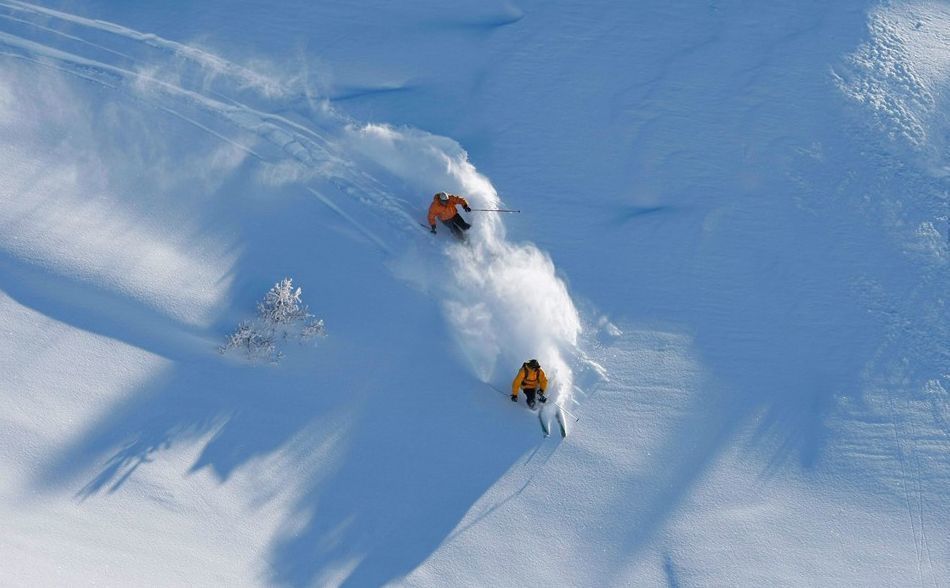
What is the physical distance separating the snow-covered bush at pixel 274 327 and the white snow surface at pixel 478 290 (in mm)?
222

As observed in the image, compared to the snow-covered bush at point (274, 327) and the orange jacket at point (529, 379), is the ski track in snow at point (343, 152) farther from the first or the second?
the snow-covered bush at point (274, 327)

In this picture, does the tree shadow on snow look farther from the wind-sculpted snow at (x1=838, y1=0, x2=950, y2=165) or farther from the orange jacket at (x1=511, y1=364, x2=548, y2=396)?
the wind-sculpted snow at (x1=838, y1=0, x2=950, y2=165)

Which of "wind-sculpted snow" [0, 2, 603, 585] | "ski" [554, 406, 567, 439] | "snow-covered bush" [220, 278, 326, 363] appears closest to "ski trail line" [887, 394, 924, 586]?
"wind-sculpted snow" [0, 2, 603, 585]

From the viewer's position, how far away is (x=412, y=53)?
623 inches

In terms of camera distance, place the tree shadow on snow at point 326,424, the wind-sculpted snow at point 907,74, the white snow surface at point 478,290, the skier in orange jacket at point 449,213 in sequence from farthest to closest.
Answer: the wind-sculpted snow at point 907,74 < the skier in orange jacket at point 449,213 < the white snow surface at point 478,290 < the tree shadow on snow at point 326,424

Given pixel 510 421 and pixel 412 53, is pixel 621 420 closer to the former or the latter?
pixel 510 421

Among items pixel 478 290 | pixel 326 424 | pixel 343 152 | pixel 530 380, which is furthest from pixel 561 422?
pixel 343 152

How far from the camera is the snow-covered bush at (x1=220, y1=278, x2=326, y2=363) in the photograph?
1268cm

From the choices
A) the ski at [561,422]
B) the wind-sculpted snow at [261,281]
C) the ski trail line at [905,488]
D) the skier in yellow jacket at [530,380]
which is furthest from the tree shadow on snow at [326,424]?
the ski trail line at [905,488]

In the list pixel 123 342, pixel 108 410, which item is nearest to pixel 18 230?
pixel 123 342

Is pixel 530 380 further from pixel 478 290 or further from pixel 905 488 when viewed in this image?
pixel 905 488

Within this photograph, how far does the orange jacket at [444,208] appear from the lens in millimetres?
13594

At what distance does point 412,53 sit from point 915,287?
8.98 meters

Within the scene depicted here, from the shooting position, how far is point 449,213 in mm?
13617
